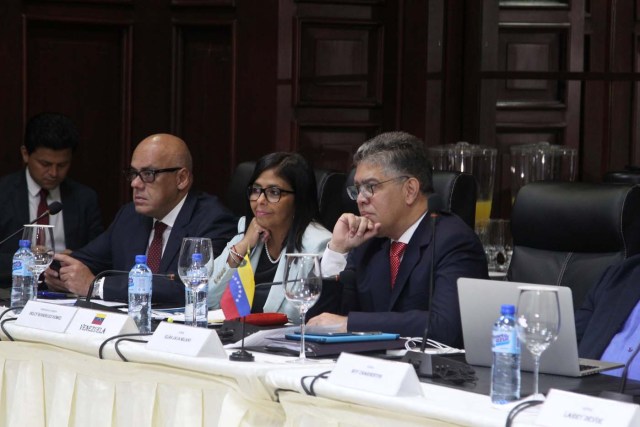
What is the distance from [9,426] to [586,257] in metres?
1.60

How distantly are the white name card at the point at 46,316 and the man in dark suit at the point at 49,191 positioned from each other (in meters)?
1.68

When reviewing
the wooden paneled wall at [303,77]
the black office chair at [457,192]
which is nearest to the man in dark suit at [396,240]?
the black office chair at [457,192]

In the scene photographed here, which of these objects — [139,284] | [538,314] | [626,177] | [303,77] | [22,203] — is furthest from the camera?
[303,77]

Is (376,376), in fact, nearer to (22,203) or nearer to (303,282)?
(303,282)

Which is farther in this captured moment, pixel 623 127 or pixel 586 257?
pixel 623 127

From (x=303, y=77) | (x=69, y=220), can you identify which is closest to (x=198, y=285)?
(x=69, y=220)

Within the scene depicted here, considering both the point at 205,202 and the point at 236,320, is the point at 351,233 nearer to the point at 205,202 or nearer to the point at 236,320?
the point at 236,320

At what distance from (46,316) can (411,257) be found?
0.98 m

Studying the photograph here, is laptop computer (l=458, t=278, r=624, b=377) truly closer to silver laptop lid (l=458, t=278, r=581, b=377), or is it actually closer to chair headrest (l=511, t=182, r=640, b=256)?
silver laptop lid (l=458, t=278, r=581, b=377)

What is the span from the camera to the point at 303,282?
2.39 m

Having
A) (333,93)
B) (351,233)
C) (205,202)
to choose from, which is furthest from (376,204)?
(333,93)

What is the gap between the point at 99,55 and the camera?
5375 mm

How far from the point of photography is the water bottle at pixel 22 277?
124 inches

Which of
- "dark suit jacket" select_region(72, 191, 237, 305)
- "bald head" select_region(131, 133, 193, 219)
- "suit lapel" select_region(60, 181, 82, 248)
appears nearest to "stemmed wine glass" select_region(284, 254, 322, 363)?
"dark suit jacket" select_region(72, 191, 237, 305)
